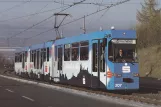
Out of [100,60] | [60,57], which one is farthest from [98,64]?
[60,57]

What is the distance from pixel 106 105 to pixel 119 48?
4.97 metres

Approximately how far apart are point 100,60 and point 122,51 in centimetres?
140

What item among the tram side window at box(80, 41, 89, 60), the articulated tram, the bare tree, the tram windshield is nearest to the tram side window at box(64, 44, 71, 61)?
the articulated tram

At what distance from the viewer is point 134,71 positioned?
71.3 ft

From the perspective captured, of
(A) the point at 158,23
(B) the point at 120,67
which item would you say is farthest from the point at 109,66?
(A) the point at 158,23

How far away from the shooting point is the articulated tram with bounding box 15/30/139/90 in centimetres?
2148

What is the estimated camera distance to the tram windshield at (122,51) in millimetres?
21609

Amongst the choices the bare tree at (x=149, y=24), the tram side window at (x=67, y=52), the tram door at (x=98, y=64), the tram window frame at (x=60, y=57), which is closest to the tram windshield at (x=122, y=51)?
the tram door at (x=98, y=64)

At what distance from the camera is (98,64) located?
22.6m

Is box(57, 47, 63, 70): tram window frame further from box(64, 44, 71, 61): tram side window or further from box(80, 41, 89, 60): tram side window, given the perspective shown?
box(80, 41, 89, 60): tram side window

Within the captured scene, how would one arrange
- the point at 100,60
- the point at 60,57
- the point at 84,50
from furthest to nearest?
the point at 60,57 < the point at 84,50 < the point at 100,60

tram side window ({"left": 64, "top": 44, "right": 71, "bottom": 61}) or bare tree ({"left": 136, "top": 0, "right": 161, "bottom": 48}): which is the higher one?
bare tree ({"left": 136, "top": 0, "right": 161, "bottom": 48})

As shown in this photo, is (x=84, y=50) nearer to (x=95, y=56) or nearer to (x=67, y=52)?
(x=95, y=56)

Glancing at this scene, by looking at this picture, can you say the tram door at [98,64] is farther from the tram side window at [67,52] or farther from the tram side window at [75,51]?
the tram side window at [67,52]
